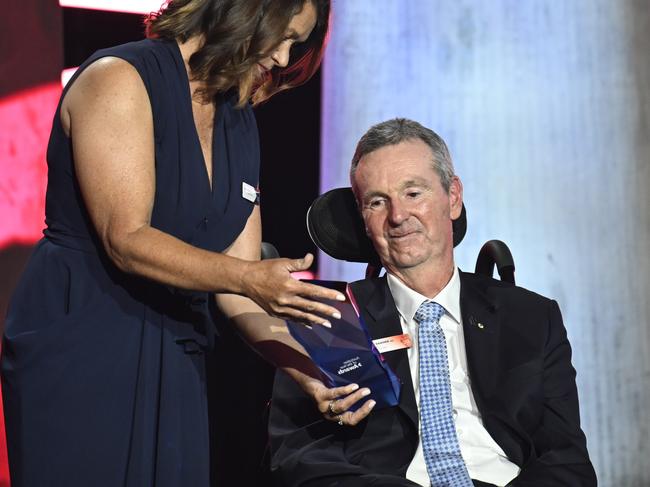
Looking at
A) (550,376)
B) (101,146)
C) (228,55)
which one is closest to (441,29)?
(550,376)

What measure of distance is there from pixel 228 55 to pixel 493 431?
1041mm

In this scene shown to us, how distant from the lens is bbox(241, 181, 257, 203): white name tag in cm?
158

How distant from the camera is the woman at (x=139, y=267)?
1246 millimetres

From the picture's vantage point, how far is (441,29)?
348 centimetres

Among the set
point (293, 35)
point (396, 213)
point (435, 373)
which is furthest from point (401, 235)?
point (293, 35)

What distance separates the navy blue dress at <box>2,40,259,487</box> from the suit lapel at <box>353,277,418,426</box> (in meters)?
0.58

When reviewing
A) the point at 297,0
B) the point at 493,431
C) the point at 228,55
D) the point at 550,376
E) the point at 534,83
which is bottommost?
the point at 493,431

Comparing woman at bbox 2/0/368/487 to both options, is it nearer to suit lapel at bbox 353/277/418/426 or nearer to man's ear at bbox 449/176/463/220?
suit lapel at bbox 353/277/418/426

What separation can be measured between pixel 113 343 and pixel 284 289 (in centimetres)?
36

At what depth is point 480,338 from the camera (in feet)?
6.56

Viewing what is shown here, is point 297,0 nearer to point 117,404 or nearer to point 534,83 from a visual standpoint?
point 117,404

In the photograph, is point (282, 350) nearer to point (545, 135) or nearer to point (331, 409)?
point (331, 409)

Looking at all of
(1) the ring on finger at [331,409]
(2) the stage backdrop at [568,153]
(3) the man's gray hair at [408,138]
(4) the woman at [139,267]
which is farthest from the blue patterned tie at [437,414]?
(2) the stage backdrop at [568,153]

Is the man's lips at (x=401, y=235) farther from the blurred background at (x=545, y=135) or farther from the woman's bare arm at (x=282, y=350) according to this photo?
the blurred background at (x=545, y=135)
